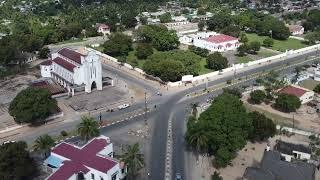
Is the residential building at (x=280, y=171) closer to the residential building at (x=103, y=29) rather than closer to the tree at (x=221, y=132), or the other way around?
the tree at (x=221, y=132)

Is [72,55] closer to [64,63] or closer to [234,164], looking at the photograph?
[64,63]

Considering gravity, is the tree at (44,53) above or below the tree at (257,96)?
below

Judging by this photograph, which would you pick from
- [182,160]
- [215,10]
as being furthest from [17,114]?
[215,10]

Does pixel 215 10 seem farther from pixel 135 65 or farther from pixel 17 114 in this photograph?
pixel 17 114

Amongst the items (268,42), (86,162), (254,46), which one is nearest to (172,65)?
(254,46)

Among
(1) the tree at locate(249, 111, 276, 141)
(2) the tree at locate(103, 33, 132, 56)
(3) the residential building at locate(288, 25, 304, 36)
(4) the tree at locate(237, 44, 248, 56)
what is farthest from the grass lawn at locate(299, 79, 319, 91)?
(3) the residential building at locate(288, 25, 304, 36)

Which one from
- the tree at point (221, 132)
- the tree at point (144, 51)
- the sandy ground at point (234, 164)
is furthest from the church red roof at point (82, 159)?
the tree at point (144, 51)

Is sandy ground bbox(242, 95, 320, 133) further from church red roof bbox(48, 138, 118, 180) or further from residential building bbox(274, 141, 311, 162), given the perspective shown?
church red roof bbox(48, 138, 118, 180)
